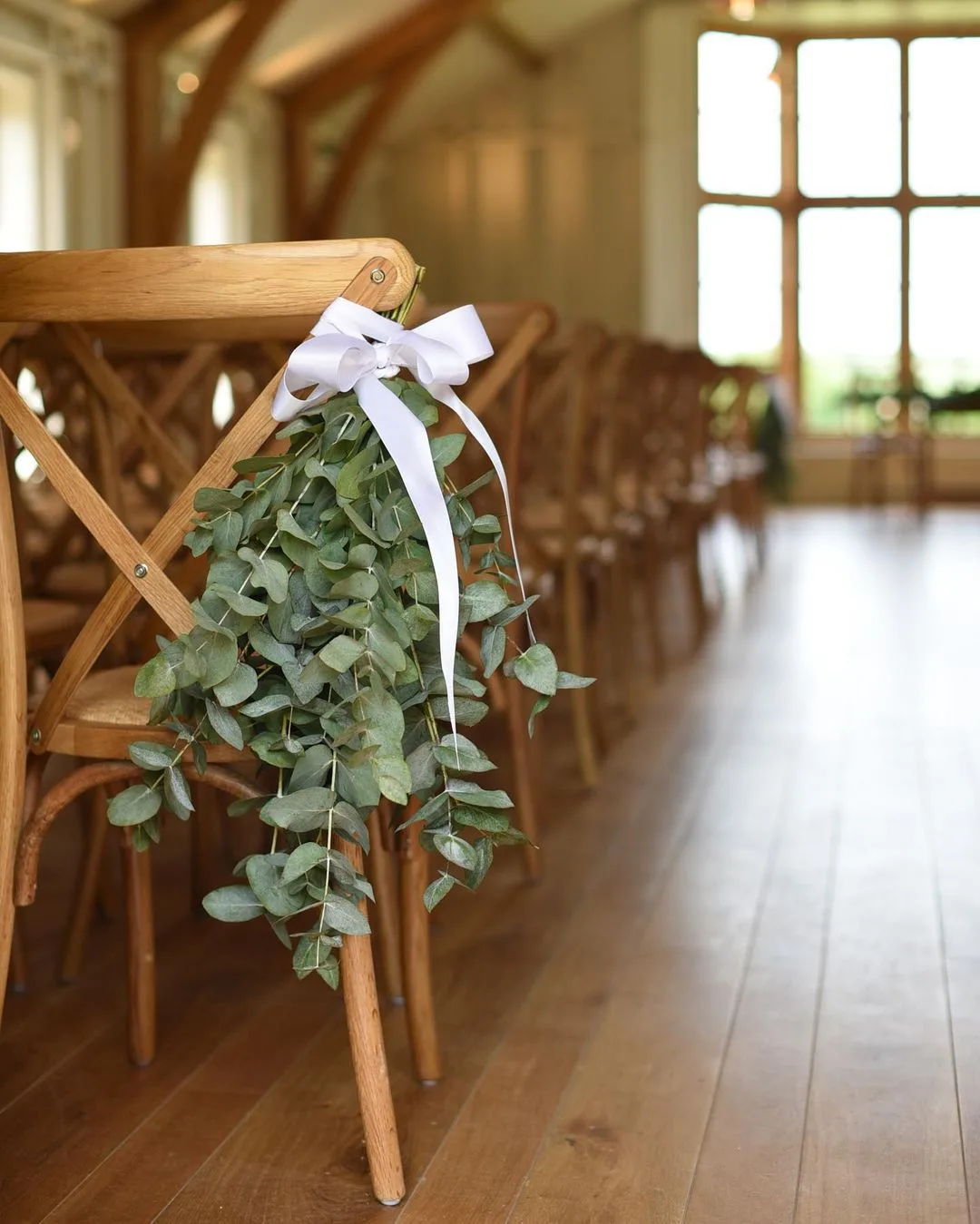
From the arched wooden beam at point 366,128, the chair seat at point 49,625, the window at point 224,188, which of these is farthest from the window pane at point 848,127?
the chair seat at point 49,625

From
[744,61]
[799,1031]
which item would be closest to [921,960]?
[799,1031]

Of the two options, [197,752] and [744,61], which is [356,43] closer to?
[744,61]

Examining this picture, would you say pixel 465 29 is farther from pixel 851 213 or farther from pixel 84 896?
pixel 84 896

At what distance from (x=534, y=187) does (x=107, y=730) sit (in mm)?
11405

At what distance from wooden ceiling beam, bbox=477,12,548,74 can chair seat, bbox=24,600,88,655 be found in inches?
376

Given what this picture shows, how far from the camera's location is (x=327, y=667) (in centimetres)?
139

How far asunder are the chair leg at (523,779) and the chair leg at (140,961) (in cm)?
86

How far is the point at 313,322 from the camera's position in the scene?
1892 mm

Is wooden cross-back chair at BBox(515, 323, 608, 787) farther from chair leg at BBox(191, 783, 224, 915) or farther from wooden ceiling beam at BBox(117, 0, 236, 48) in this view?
wooden ceiling beam at BBox(117, 0, 236, 48)

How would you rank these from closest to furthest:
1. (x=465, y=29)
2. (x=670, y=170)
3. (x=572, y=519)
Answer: (x=572, y=519) → (x=465, y=29) → (x=670, y=170)

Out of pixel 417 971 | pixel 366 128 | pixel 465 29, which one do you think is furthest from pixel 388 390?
pixel 465 29

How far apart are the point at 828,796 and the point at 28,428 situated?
6.60ft

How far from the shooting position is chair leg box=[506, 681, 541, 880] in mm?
2578

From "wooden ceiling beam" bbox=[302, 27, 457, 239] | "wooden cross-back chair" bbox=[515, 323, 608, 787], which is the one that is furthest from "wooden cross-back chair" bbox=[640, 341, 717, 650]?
"wooden ceiling beam" bbox=[302, 27, 457, 239]
